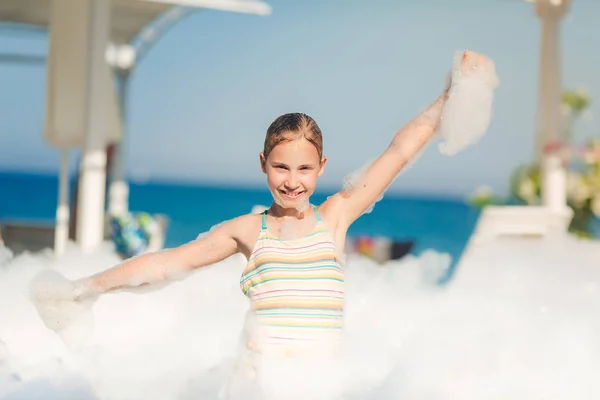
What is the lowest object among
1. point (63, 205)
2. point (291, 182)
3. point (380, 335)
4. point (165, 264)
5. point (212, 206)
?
point (212, 206)

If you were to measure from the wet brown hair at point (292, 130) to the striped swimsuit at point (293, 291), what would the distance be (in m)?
0.24

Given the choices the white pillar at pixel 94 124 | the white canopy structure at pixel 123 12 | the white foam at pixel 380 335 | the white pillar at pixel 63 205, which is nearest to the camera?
the white foam at pixel 380 335

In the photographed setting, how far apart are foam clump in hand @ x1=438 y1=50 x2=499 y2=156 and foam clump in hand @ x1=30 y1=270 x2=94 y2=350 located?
1.04 m

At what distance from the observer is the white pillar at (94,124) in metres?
4.87

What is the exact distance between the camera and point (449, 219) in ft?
146

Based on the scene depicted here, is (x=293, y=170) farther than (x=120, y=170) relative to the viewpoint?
No

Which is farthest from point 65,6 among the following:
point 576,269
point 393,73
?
point 393,73

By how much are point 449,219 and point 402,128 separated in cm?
4334

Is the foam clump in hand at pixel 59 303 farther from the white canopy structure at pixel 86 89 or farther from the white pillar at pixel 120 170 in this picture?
the white pillar at pixel 120 170

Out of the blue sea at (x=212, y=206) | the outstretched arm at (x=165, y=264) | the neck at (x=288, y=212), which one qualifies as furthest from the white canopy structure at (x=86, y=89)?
the blue sea at (x=212, y=206)

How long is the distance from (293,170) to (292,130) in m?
0.10

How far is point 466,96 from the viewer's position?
6.48 feet

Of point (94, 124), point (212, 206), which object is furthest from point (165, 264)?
point (212, 206)

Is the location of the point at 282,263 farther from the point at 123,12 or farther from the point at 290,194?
the point at 123,12
